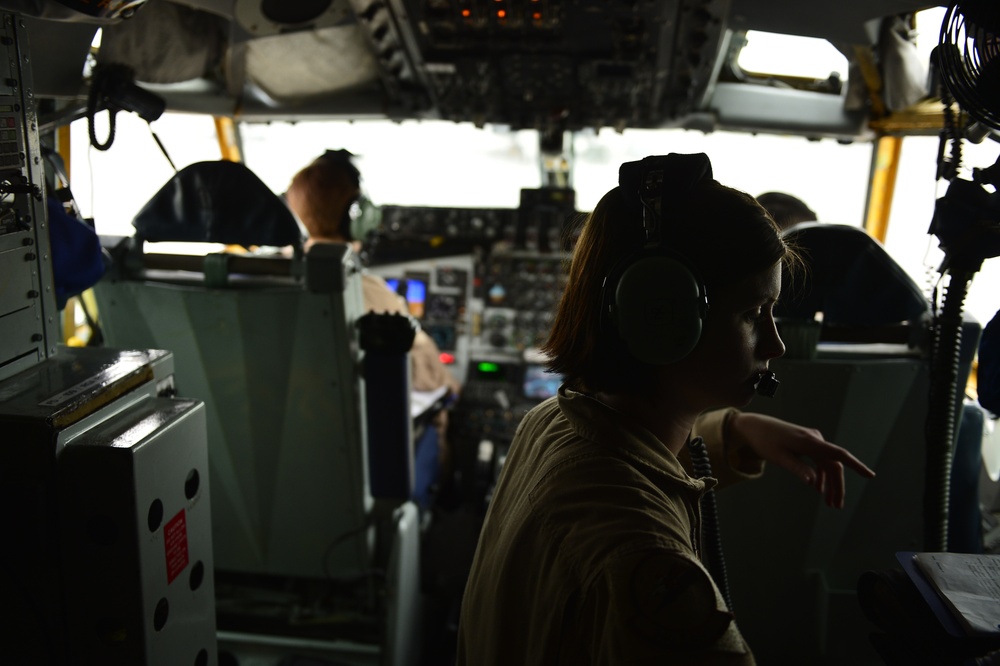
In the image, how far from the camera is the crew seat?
2.05 metres

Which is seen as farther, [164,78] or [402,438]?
[164,78]

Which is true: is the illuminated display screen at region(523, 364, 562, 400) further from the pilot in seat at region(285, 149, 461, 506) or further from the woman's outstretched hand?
the woman's outstretched hand

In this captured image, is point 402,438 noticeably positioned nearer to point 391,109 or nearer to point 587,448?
point 587,448

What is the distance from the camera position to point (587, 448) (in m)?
0.92

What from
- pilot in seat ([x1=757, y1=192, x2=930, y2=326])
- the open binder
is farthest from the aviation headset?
the open binder

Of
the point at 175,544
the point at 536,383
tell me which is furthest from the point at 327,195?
the point at 175,544

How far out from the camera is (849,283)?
180 cm

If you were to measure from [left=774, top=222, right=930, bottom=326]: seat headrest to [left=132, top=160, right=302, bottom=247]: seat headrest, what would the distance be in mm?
1335

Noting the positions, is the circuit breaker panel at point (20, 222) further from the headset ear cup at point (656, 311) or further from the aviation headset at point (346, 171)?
the aviation headset at point (346, 171)

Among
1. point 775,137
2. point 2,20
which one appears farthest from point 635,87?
point 2,20

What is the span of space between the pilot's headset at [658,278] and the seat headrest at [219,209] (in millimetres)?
1342

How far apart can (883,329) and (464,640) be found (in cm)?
138

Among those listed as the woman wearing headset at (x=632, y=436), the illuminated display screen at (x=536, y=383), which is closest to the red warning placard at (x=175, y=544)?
the woman wearing headset at (x=632, y=436)

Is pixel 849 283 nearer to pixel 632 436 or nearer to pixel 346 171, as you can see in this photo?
pixel 632 436
